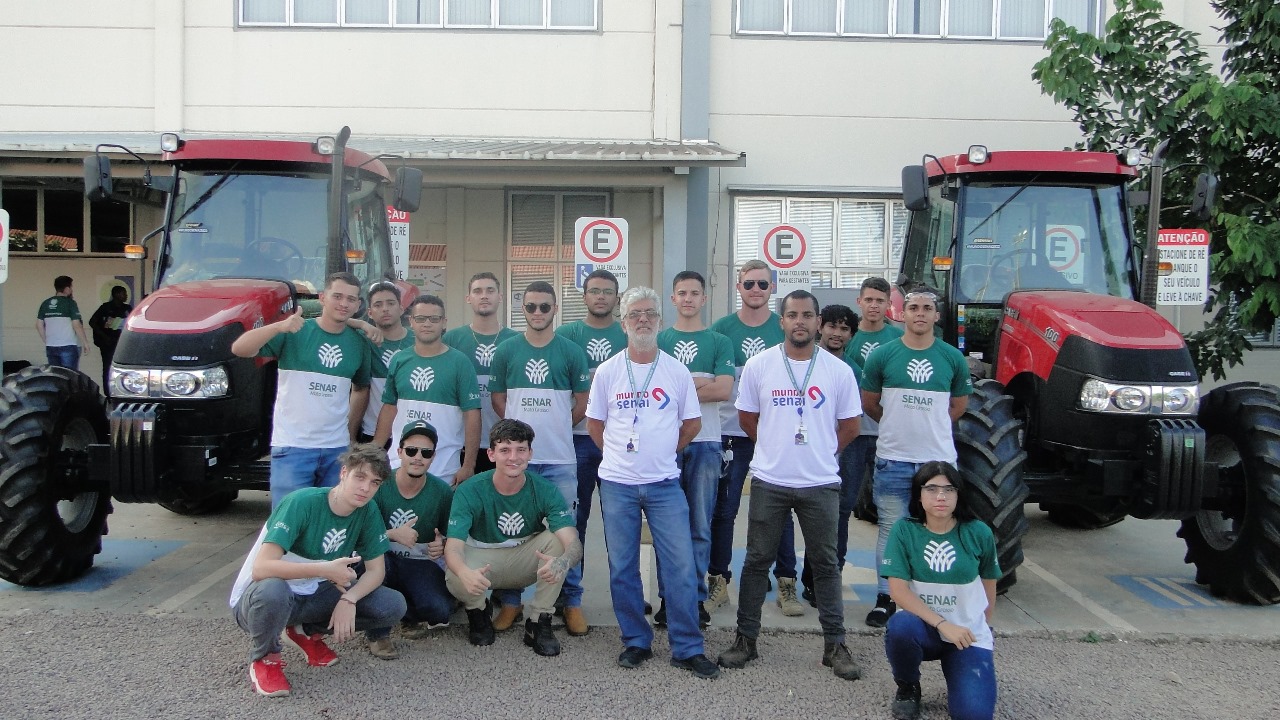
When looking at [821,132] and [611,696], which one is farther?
[821,132]

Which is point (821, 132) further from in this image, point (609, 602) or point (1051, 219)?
point (609, 602)

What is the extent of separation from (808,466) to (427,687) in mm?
1983

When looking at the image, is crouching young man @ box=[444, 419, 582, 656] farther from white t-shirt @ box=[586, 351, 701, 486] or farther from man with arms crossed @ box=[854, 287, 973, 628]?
man with arms crossed @ box=[854, 287, 973, 628]

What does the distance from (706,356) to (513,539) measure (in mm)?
1381

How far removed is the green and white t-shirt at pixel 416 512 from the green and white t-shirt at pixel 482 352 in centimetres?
76

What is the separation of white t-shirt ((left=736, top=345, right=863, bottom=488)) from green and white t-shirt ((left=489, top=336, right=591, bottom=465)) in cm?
98

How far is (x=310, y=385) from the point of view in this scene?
5.15m

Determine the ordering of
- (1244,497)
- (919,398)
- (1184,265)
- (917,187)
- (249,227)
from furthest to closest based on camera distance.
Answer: (1184,265) < (917,187) < (249,227) < (1244,497) < (919,398)

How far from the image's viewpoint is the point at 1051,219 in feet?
21.4

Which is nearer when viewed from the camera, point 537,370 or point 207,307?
point 537,370

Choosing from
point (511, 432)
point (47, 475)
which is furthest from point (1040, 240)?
point (47, 475)

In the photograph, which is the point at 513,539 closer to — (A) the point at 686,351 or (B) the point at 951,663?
(A) the point at 686,351

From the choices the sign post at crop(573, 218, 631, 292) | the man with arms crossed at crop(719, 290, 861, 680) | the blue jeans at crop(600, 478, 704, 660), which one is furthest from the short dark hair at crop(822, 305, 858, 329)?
the sign post at crop(573, 218, 631, 292)

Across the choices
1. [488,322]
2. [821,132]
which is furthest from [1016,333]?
[821,132]
